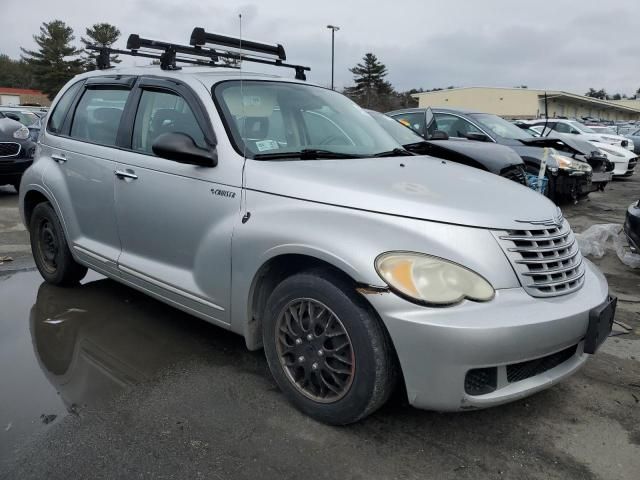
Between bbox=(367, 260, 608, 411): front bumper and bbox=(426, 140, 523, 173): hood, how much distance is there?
4.05 meters

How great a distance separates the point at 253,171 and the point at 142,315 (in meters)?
1.78

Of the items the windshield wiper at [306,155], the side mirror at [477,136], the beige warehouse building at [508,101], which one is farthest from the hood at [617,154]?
the beige warehouse building at [508,101]

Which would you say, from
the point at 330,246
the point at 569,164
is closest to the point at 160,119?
the point at 330,246

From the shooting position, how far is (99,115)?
4047mm

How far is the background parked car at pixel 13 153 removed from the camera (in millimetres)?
9094

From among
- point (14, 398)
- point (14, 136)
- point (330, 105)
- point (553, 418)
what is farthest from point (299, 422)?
point (14, 136)

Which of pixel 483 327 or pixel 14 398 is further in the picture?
pixel 14 398

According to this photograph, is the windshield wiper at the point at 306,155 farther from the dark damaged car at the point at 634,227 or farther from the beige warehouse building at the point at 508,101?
the beige warehouse building at the point at 508,101

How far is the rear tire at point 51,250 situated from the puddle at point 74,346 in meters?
0.12

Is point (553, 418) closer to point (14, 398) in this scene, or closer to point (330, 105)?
point (330, 105)

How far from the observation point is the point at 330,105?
12.4 ft

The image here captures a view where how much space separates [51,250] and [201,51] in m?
2.12

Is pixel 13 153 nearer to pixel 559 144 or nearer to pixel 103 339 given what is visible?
pixel 103 339

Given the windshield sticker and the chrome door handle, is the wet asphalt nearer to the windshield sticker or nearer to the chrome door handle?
the chrome door handle
